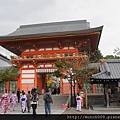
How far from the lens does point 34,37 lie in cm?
2462

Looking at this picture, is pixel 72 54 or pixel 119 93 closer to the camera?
pixel 119 93

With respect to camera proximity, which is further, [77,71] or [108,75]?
[77,71]

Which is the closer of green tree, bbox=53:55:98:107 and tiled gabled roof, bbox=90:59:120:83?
tiled gabled roof, bbox=90:59:120:83

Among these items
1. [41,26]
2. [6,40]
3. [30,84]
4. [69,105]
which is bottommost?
[69,105]

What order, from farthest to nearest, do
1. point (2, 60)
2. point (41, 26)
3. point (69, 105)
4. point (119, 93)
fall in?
point (2, 60) < point (41, 26) < point (119, 93) < point (69, 105)

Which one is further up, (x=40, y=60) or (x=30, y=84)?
(x=40, y=60)

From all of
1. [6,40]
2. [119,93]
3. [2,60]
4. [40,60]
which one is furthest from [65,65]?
[2,60]

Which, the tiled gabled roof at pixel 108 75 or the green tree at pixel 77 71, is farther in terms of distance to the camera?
the green tree at pixel 77 71

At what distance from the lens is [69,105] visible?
16.7 metres

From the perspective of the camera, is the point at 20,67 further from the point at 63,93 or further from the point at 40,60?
the point at 63,93

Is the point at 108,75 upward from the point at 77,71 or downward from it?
downward

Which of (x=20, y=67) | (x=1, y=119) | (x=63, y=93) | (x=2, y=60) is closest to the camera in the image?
(x=1, y=119)

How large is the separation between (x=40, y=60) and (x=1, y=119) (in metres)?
15.0

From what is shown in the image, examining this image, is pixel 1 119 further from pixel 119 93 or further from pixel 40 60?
pixel 40 60
